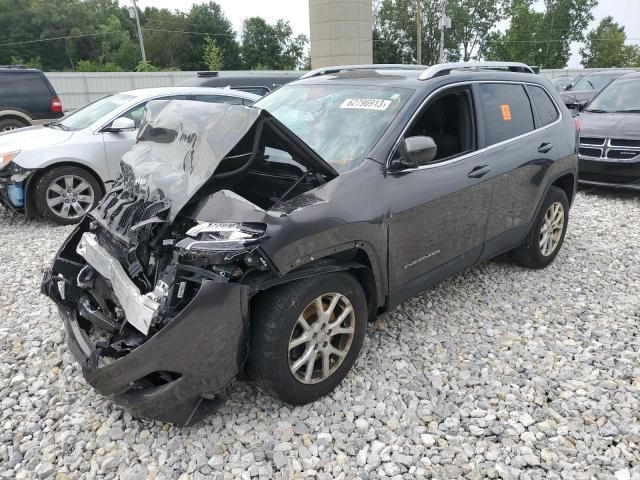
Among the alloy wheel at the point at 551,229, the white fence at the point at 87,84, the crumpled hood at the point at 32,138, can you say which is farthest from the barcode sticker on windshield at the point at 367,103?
the white fence at the point at 87,84

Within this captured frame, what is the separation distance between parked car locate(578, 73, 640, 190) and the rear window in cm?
1026

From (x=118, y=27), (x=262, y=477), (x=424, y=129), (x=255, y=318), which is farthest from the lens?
(x=118, y=27)

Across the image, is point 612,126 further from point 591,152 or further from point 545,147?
point 545,147

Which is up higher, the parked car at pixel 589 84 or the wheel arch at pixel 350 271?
the parked car at pixel 589 84

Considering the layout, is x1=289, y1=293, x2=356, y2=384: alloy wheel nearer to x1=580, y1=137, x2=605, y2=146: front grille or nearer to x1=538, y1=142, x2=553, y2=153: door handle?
x1=538, y1=142, x2=553, y2=153: door handle

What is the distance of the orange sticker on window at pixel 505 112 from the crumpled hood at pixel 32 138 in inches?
205

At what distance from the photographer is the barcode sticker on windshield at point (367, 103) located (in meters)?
3.46

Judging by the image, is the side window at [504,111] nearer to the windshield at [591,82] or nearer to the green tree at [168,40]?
the windshield at [591,82]

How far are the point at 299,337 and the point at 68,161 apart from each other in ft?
16.0

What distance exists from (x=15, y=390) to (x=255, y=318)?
1.67 meters

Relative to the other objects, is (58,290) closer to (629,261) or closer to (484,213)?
(484,213)

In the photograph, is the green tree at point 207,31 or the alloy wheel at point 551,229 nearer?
the alloy wheel at point 551,229

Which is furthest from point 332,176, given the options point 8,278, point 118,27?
point 118,27

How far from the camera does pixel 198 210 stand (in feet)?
8.87
